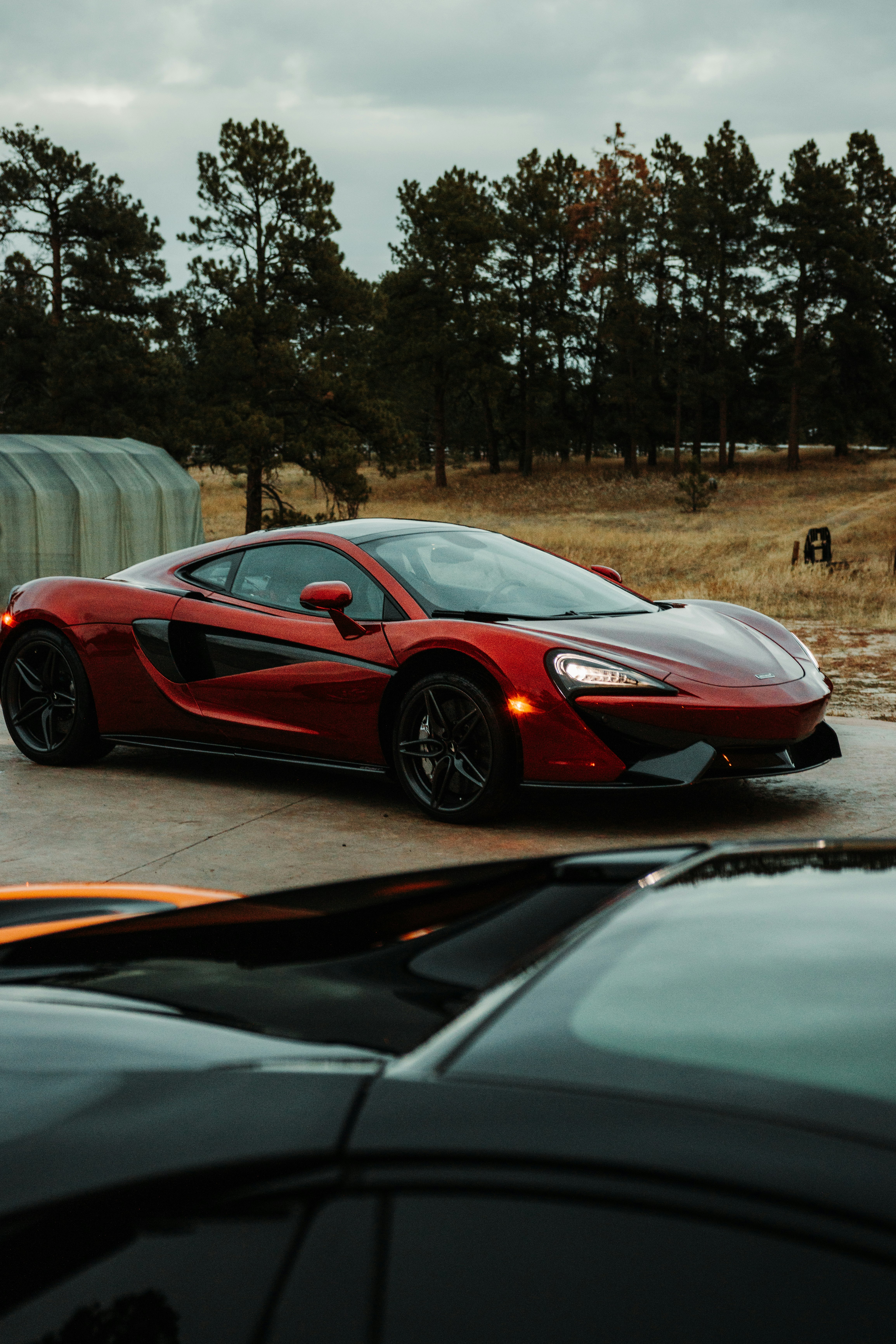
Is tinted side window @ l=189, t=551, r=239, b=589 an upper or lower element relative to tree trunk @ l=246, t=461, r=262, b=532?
lower

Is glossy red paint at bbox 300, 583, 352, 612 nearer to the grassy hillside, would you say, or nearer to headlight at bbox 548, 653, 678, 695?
headlight at bbox 548, 653, 678, 695

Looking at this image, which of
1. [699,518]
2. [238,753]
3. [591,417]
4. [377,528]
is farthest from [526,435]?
[238,753]

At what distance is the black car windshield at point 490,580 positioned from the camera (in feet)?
20.5

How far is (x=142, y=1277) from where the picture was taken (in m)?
1.12

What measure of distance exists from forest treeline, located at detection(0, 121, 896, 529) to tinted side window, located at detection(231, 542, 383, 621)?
3464 centimetres

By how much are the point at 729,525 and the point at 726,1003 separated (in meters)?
50.8

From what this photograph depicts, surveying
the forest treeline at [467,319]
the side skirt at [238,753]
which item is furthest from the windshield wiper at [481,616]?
the forest treeline at [467,319]

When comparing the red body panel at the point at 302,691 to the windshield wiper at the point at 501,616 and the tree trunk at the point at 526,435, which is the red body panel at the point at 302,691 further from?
the tree trunk at the point at 526,435

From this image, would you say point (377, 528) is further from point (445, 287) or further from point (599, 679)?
point (445, 287)

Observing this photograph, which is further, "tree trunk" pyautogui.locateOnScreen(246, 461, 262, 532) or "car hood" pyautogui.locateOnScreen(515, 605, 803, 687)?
"tree trunk" pyautogui.locateOnScreen(246, 461, 262, 532)

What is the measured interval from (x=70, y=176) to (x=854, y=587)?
1328 inches

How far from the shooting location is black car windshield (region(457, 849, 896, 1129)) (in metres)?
1.18

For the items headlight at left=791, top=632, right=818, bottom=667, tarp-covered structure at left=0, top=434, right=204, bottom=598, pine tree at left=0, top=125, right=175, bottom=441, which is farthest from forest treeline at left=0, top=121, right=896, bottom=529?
headlight at left=791, top=632, right=818, bottom=667

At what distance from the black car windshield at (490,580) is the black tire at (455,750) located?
491 millimetres
